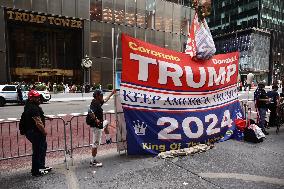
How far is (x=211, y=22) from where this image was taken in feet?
298

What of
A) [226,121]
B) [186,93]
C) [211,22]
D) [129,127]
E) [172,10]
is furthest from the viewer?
[211,22]

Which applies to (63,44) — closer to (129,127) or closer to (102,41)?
(102,41)

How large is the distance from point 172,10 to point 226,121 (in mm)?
39798

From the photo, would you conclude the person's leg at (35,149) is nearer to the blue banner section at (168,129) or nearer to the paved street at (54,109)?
the blue banner section at (168,129)

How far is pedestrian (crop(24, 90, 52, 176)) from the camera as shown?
505 cm

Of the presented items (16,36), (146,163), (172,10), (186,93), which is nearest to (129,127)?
(146,163)

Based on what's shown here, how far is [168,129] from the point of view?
6395 mm

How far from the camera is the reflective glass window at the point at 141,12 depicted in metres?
41.0

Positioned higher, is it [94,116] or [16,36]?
[16,36]

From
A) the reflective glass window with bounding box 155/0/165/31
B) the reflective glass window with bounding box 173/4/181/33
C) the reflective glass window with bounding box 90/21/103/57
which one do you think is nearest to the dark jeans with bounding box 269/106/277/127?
the reflective glass window with bounding box 90/21/103/57

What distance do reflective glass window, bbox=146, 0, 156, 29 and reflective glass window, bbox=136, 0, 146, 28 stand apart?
70 cm

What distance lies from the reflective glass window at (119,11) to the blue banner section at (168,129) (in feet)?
115

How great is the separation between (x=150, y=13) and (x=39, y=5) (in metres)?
16.7

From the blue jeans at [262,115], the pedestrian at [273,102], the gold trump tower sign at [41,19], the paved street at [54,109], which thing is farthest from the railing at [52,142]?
the gold trump tower sign at [41,19]
